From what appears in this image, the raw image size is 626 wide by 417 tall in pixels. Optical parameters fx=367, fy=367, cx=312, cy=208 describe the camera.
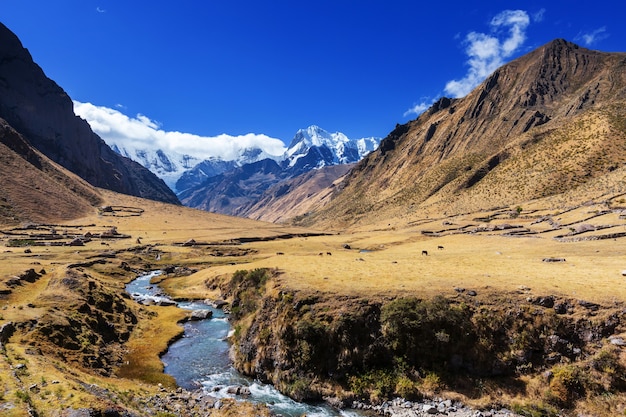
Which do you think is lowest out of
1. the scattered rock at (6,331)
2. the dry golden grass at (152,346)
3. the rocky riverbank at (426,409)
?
the dry golden grass at (152,346)

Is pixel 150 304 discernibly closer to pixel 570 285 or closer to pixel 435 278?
pixel 435 278

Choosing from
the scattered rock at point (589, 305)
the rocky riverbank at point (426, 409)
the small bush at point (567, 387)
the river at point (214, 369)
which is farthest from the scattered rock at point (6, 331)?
the scattered rock at point (589, 305)

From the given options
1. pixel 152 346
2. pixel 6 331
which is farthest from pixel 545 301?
pixel 6 331

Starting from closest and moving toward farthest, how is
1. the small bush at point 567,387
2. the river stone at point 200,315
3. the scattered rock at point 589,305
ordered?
Answer: the small bush at point 567,387
the scattered rock at point 589,305
the river stone at point 200,315

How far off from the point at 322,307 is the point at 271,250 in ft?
303

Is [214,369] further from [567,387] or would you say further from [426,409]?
[567,387]

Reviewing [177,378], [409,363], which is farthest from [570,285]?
[177,378]

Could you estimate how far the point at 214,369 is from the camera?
129 ft

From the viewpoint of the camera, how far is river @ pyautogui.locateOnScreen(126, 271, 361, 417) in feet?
102

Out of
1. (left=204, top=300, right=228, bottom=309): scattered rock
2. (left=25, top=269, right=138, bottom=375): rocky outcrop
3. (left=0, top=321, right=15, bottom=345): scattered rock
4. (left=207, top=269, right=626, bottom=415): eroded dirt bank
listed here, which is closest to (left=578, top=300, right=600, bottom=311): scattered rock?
(left=207, top=269, right=626, bottom=415): eroded dirt bank

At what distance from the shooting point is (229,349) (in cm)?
4459

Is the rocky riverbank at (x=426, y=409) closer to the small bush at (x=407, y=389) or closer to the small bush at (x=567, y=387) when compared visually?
the small bush at (x=407, y=389)

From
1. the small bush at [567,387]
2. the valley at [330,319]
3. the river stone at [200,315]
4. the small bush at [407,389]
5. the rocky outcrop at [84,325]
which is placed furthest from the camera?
the river stone at [200,315]

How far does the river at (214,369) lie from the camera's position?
31062mm
